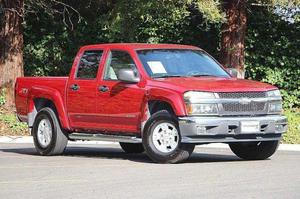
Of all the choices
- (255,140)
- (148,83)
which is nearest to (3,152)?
(148,83)

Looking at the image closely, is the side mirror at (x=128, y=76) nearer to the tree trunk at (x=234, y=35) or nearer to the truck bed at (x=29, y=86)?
the truck bed at (x=29, y=86)

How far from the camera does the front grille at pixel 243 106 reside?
1152 centimetres

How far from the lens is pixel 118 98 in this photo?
1241cm

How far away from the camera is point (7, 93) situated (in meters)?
21.8

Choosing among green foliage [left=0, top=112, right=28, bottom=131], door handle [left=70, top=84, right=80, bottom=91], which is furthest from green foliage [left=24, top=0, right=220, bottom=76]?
door handle [left=70, top=84, right=80, bottom=91]

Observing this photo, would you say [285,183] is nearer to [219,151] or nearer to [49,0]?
[219,151]

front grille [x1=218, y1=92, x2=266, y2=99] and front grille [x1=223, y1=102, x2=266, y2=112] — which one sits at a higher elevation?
front grille [x1=218, y1=92, x2=266, y2=99]

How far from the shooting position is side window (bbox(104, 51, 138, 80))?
498 inches

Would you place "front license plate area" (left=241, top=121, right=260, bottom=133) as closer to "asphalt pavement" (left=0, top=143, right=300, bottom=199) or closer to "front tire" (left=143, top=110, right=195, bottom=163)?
"asphalt pavement" (left=0, top=143, right=300, bottom=199)

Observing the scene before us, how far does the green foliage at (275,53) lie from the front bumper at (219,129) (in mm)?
11067

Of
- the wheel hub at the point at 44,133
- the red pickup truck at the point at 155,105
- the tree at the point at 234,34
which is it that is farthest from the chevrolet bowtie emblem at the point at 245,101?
the tree at the point at 234,34

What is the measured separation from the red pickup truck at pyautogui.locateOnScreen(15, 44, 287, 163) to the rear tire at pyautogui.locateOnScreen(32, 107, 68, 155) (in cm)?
2

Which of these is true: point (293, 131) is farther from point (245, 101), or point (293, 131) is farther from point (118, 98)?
point (118, 98)

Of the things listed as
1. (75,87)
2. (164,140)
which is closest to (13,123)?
(75,87)
